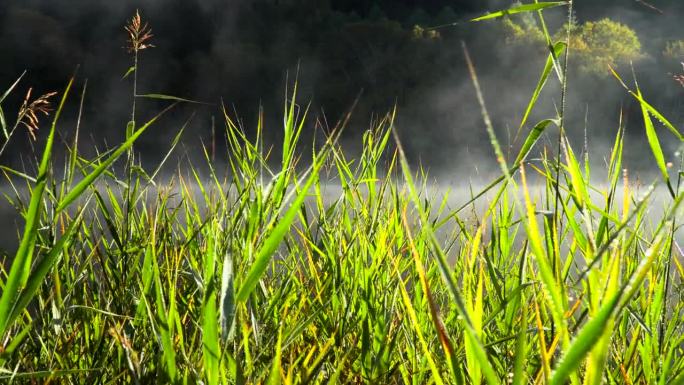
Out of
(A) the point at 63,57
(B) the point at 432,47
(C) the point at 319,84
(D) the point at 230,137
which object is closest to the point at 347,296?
(D) the point at 230,137

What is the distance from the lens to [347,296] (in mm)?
1122

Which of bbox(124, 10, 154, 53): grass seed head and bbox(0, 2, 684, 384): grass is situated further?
bbox(124, 10, 154, 53): grass seed head

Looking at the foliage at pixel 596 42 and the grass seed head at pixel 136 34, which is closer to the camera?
the grass seed head at pixel 136 34

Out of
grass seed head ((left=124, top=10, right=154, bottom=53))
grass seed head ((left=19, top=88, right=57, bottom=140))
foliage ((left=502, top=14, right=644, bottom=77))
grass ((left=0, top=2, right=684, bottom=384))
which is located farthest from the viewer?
foliage ((left=502, top=14, right=644, bottom=77))

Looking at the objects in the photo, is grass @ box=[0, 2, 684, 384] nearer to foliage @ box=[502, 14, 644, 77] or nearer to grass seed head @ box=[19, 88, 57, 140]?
grass seed head @ box=[19, 88, 57, 140]

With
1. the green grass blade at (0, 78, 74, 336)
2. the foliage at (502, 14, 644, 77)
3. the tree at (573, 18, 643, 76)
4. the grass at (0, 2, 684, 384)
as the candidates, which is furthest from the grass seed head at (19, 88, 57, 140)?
the tree at (573, 18, 643, 76)

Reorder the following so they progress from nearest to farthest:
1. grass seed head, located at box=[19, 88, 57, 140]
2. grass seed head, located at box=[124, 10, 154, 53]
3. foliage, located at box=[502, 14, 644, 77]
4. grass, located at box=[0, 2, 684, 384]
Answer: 1. grass, located at box=[0, 2, 684, 384]
2. grass seed head, located at box=[19, 88, 57, 140]
3. grass seed head, located at box=[124, 10, 154, 53]
4. foliage, located at box=[502, 14, 644, 77]

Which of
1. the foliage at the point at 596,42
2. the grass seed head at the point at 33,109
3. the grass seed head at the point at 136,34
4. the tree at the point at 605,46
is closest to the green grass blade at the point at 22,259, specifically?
the grass seed head at the point at 33,109

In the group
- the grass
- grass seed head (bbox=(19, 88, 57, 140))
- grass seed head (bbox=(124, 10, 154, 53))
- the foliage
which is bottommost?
the grass

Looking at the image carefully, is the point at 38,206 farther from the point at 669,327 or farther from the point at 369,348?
the point at 669,327

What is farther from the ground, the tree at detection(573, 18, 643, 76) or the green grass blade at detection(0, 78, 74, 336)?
the tree at detection(573, 18, 643, 76)

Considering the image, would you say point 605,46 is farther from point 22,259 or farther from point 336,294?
point 22,259

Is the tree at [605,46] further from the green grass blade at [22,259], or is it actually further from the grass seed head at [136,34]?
the green grass blade at [22,259]

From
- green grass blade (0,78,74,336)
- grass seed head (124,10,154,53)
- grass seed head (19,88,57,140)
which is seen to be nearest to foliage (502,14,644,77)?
grass seed head (124,10,154,53)
